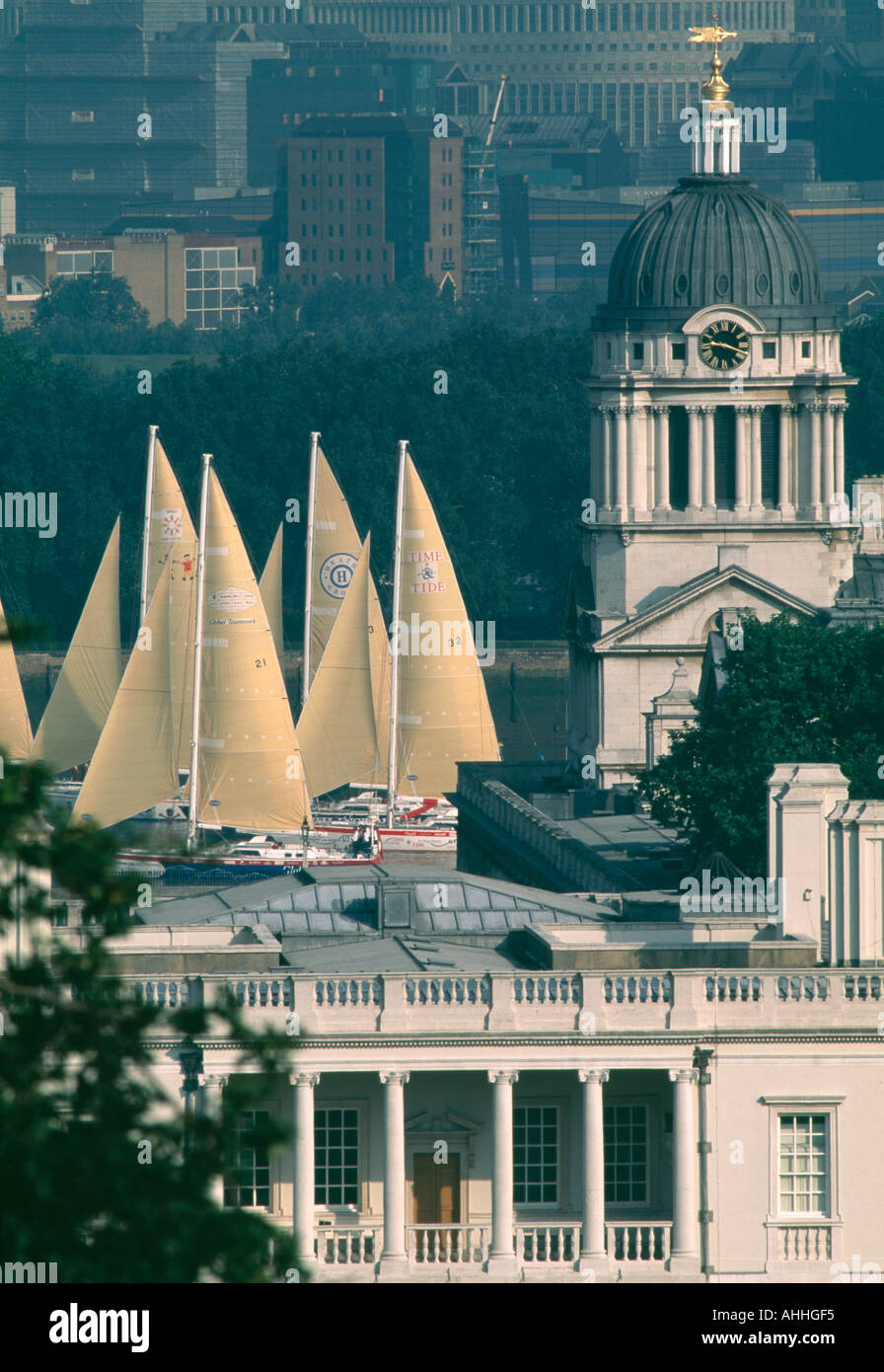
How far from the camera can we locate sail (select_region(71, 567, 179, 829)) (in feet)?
400

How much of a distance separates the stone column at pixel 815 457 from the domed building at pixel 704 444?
36 mm

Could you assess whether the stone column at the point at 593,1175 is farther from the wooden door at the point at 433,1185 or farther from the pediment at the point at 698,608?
the pediment at the point at 698,608

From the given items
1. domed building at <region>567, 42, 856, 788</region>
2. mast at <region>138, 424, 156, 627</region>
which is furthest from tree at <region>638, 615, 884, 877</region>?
mast at <region>138, 424, 156, 627</region>

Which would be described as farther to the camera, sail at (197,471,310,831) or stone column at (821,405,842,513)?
sail at (197,471,310,831)

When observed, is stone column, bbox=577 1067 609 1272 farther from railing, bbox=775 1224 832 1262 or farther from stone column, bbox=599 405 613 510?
stone column, bbox=599 405 613 510

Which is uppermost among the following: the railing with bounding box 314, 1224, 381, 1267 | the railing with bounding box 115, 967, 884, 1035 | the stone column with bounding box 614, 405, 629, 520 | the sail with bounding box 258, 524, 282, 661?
the sail with bounding box 258, 524, 282, 661

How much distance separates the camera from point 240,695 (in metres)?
123

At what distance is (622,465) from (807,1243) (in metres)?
59.7

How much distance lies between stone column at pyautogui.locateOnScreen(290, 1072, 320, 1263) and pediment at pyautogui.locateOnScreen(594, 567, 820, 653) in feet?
190

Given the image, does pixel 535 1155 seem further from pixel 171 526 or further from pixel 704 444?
pixel 171 526

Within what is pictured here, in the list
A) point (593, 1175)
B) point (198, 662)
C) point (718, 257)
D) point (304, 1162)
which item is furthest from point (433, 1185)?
point (198, 662)

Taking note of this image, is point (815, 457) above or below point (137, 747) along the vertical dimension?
above

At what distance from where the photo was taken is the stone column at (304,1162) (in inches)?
2105

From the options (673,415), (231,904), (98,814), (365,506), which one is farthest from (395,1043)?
(365,506)
